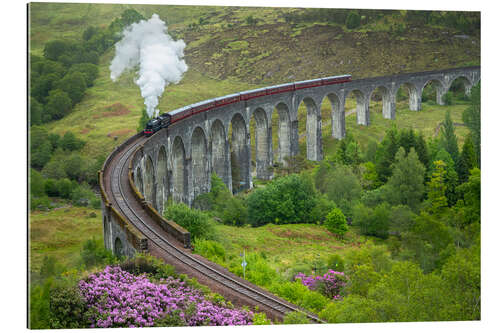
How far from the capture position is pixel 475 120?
44.0 m

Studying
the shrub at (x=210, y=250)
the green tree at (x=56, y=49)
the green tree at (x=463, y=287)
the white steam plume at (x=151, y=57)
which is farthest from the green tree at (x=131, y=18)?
the green tree at (x=463, y=287)

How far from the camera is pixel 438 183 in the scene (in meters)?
48.1

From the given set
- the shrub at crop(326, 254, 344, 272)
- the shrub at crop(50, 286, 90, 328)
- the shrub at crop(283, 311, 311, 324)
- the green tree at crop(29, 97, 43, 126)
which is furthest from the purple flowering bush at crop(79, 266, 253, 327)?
the green tree at crop(29, 97, 43, 126)

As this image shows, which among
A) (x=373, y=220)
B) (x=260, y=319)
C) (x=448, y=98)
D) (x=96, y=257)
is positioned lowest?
(x=260, y=319)

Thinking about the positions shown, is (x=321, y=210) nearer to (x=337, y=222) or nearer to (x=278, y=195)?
(x=278, y=195)

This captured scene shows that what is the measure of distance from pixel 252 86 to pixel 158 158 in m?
32.2

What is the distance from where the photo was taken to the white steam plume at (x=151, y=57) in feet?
195

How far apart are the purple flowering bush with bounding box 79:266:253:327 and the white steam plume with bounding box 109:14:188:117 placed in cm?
3571

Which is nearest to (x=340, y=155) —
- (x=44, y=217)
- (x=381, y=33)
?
(x=381, y=33)

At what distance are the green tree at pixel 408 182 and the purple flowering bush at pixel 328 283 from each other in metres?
17.9

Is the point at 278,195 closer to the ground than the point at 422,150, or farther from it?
closer to the ground

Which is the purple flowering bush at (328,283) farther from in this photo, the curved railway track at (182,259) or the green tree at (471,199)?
the green tree at (471,199)

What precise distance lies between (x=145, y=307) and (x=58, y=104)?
4568 cm

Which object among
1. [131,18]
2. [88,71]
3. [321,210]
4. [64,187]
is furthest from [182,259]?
[88,71]
